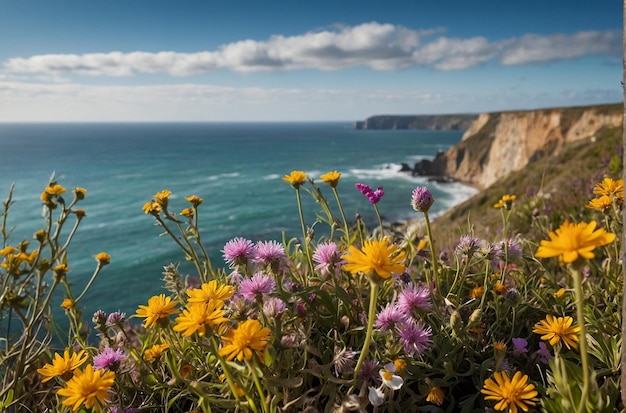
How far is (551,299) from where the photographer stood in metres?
2.13

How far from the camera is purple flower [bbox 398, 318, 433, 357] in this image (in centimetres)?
161

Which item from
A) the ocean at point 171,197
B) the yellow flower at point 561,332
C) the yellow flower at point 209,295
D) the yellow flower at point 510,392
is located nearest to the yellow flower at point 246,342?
the yellow flower at point 209,295

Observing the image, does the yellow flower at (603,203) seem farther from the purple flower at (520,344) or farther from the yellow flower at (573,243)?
the yellow flower at (573,243)

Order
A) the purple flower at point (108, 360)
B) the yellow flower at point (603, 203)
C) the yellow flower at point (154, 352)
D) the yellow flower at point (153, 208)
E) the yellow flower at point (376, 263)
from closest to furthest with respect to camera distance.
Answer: the yellow flower at point (376, 263), the purple flower at point (108, 360), the yellow flower at point (154, 352), the yellow flower at point (603, 203), the yellow flower at point (153, 208)

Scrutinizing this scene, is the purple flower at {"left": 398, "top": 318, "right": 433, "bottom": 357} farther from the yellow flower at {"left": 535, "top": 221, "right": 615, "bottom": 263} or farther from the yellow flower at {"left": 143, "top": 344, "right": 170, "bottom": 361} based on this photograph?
the yellow flower at {"left": 143, "top": 344, "right": 170, "bottom": 361}

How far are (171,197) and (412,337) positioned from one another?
48.5 meters

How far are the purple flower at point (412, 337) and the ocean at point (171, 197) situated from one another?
1.60 metres

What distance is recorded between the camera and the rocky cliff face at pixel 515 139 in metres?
39.8

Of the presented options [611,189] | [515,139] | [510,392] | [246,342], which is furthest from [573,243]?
[515,139]

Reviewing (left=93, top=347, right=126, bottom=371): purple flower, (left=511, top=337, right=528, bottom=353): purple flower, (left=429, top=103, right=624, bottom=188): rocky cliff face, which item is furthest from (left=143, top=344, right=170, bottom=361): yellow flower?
(left=429, top=103, right=624, bottom=188): rocky cliff face

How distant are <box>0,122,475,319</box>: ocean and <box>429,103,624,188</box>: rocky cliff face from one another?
13.4 feet

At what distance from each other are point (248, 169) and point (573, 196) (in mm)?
71967

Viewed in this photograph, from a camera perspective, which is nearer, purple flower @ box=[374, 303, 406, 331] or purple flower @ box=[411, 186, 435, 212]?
purple flower @ box=[374, 303, 406, 331]

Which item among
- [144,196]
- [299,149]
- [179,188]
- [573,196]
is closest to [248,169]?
[179,188]
